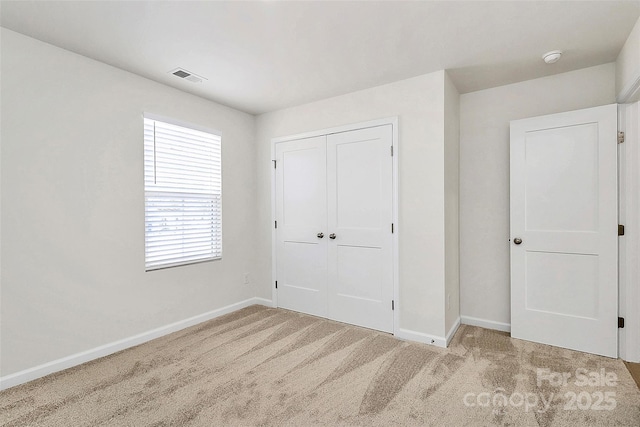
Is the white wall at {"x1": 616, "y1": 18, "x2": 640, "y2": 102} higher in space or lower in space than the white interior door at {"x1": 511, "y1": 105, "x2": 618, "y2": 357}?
higher

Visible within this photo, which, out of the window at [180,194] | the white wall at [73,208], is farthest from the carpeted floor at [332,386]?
the window at [180,194]

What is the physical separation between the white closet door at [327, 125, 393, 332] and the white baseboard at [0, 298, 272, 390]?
146cm

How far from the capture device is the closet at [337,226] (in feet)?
10.6

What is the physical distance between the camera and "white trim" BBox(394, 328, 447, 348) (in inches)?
113

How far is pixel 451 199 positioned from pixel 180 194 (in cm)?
280

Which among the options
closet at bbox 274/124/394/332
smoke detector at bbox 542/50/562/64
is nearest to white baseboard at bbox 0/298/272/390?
closet at bbox 274/124/394/332

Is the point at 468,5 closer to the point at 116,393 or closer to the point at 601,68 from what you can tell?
the point at 601,68

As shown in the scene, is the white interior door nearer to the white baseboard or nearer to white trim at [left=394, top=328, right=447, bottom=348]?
white trim at [left=394, top=328, right=447, bottom=348]

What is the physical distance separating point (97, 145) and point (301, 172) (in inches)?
79.1

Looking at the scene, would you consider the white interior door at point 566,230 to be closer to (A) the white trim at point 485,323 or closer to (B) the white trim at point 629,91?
(B) the white trim at point 629,91

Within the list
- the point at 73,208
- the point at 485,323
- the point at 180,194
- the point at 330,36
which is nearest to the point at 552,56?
the point at 330,36

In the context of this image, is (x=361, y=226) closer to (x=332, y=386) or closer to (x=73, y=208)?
(x=332, y=386)

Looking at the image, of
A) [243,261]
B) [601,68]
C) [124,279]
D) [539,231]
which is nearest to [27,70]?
[124,279]

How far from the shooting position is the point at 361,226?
3381 millimetres
